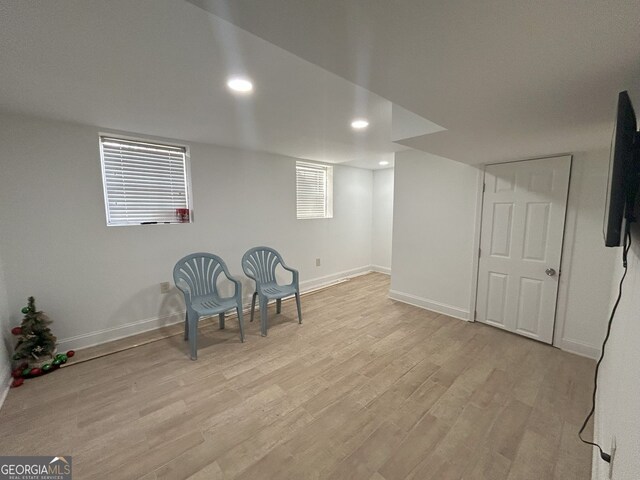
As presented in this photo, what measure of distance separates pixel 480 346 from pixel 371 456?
→ 1.82 m

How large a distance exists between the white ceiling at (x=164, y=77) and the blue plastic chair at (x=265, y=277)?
1528 mm

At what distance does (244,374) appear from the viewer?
2.24 metres

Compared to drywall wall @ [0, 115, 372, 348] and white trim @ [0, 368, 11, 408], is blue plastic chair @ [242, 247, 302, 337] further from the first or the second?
white trim @ [0, 368, 11, 408]

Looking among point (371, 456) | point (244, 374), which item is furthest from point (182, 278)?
point (371, 456)

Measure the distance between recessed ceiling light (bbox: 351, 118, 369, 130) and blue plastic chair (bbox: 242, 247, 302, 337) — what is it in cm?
179

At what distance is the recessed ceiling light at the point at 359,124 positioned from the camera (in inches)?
94.4

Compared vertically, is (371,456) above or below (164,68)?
below

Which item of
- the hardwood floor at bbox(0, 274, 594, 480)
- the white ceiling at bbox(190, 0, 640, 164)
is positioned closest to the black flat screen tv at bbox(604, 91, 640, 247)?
the white ceiling at bbox(190, 0, 640, 164)

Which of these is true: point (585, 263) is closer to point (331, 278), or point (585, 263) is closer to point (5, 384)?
point (331, 278)

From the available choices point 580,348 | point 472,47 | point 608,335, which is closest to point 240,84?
point 472,47

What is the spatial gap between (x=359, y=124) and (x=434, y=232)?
6.13ft

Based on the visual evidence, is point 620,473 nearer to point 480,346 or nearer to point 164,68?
point 480,346

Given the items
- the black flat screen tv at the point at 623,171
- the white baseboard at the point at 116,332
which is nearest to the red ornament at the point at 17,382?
the white baseboard at the point at 116,332

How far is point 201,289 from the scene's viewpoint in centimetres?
303
